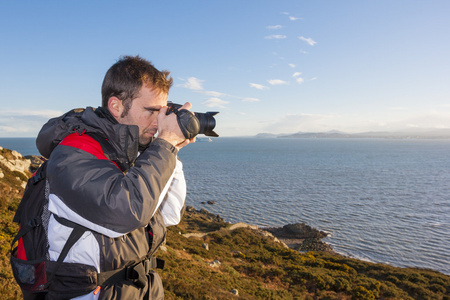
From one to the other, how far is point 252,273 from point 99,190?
55.7 ft

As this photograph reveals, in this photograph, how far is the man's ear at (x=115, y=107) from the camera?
194cm

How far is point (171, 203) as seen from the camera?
2266 mm

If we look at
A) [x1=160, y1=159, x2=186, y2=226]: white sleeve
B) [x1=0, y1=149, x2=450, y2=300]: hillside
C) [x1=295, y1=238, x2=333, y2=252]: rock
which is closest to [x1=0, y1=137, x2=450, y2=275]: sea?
[x1=295, y1=238, x2=333, y2=252]: rock

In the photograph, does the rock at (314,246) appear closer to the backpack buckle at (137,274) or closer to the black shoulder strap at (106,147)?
the backpack buckle at (137,274)

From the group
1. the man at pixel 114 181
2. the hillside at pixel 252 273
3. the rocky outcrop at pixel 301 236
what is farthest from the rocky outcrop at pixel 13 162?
the rocky outcrop at pixel 301 236

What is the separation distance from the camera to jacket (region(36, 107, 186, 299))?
1424 mm

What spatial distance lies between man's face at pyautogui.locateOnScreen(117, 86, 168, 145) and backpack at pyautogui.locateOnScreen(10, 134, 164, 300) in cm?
64

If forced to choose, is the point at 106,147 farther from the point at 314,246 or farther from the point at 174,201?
the point at 314,246

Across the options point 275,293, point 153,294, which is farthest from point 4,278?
point 275,293

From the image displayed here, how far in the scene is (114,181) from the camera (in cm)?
147

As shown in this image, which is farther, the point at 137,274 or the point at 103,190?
the point at 137,274

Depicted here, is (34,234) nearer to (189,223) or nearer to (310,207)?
(189,223)

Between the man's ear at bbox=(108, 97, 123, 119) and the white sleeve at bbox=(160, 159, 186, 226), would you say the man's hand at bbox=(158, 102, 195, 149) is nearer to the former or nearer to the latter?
the man's ear at bbox=(108, 97, 123, 119)

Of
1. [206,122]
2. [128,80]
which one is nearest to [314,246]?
[206,122]
